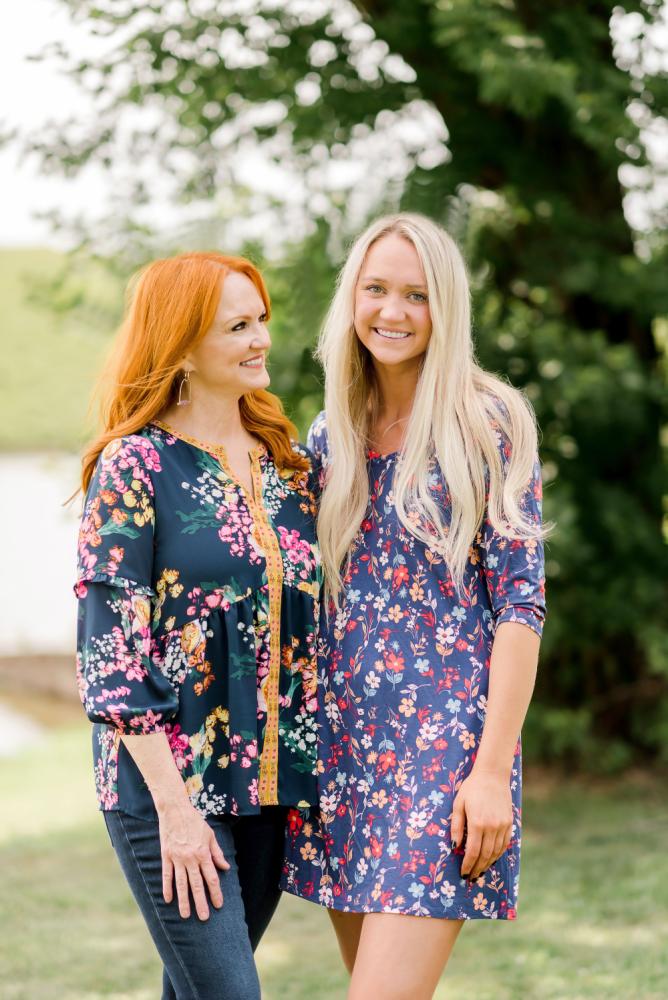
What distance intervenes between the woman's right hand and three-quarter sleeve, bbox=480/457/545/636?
682 mm

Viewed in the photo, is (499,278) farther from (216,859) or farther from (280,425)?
(216,859)

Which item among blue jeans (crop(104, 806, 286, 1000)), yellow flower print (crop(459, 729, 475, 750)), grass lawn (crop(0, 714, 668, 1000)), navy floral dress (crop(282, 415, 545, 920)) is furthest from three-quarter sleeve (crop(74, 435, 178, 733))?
grass lawn (crop(0, 714, 668, 1000))

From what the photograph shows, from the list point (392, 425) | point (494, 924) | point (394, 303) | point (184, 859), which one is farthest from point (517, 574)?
point (494, 924)

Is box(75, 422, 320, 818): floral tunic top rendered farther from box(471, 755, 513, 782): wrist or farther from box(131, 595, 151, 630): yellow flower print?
box(471, 755, 513, 782): wrist

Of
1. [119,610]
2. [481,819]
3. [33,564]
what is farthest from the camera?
[33,564]

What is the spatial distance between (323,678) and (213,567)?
0.35m

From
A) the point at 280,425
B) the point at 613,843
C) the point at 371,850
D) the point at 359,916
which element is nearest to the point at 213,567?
the point at 280,425

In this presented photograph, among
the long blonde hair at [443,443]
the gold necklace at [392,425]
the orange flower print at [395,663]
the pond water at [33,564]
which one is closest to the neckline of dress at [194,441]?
the long blonde hair at [443,443]

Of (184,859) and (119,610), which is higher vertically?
(119,610)

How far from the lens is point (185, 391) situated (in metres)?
2.45

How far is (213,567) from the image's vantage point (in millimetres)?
2268

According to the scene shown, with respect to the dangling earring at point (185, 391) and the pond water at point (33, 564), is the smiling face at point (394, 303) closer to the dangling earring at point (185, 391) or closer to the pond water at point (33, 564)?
the dangling earring at point (185, 391)

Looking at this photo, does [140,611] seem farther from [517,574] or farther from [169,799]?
[517,574]

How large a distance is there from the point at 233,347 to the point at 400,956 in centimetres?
118
